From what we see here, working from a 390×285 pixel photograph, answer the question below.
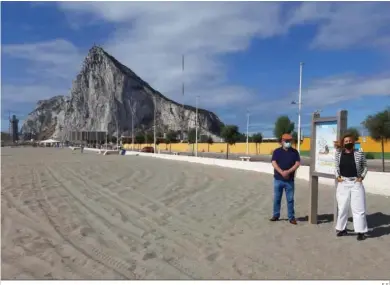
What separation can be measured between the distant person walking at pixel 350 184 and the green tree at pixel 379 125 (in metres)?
24.9

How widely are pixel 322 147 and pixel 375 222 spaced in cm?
176

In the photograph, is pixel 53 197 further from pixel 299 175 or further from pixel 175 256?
pixel 299 175

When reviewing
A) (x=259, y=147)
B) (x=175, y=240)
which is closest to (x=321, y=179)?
(x=175, y=240)

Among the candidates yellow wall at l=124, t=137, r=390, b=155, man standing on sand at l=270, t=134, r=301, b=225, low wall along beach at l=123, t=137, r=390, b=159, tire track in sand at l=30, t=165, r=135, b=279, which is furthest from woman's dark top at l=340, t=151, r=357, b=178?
yellow wall at l=124, t=137, r=390, b=155

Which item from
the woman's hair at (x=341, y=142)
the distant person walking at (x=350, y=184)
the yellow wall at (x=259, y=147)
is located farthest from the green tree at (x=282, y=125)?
the distant person walking at (x=350, y=184)

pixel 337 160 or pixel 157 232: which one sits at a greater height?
pixel 337 160

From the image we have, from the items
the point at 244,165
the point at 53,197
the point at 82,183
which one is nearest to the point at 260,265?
the point at 53,197

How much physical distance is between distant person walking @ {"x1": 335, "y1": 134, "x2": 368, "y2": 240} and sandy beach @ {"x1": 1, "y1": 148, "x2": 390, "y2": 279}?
1.05 ft

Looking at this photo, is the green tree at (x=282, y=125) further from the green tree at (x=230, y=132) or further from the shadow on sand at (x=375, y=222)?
the shadow on sand at (x=375, y=222)

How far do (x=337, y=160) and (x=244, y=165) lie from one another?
17.9 metres

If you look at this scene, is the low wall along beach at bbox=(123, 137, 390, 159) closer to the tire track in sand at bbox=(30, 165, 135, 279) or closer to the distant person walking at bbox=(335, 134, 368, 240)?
the distant person walking at bbox=(335, 134, 368, 240)

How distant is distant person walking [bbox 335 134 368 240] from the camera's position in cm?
708

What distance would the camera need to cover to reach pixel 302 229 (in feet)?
26.0

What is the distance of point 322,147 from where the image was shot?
841cm
